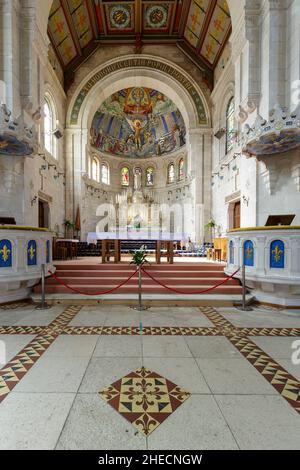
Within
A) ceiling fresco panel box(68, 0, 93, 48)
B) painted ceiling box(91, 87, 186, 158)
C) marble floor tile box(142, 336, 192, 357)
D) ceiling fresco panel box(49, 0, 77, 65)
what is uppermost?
ceiling fresco panel box(68, 0, 93, 48)

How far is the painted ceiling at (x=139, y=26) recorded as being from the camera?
11547 mm

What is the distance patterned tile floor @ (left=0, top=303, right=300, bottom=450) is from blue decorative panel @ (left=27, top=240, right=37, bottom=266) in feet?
5.84

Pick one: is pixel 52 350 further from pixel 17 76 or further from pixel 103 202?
pixel 103 202

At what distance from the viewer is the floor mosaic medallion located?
6.30 feet

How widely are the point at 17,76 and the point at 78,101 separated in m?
6.90

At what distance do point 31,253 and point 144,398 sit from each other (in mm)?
4620

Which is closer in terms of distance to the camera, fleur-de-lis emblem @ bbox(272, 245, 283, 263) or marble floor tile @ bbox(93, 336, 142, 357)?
marble floor tile @ bbox(93, 336, 142, 357)

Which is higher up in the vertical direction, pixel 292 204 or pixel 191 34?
pixel 191 34

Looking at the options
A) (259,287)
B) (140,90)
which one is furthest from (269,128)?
(140,90)

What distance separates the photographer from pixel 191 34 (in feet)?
44.6

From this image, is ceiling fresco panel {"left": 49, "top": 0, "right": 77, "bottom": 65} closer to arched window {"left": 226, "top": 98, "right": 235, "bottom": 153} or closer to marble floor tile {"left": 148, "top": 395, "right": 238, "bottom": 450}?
arched window {"left": 226, "top": 98, "right": 235, "bottom": 153}

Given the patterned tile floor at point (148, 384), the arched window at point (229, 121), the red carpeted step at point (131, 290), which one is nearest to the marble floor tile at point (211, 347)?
the patterned tile floor at point (148, 384)

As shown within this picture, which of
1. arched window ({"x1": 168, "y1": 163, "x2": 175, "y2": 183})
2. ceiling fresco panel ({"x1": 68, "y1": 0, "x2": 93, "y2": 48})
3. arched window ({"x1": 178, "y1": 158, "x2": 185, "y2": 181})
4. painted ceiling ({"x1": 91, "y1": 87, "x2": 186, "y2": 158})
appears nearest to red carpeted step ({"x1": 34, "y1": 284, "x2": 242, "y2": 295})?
arched window ({"x1": 178, "y1": 158, "x2": 185, "y2": 181})

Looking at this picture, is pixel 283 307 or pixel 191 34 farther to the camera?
pixel 191 34
